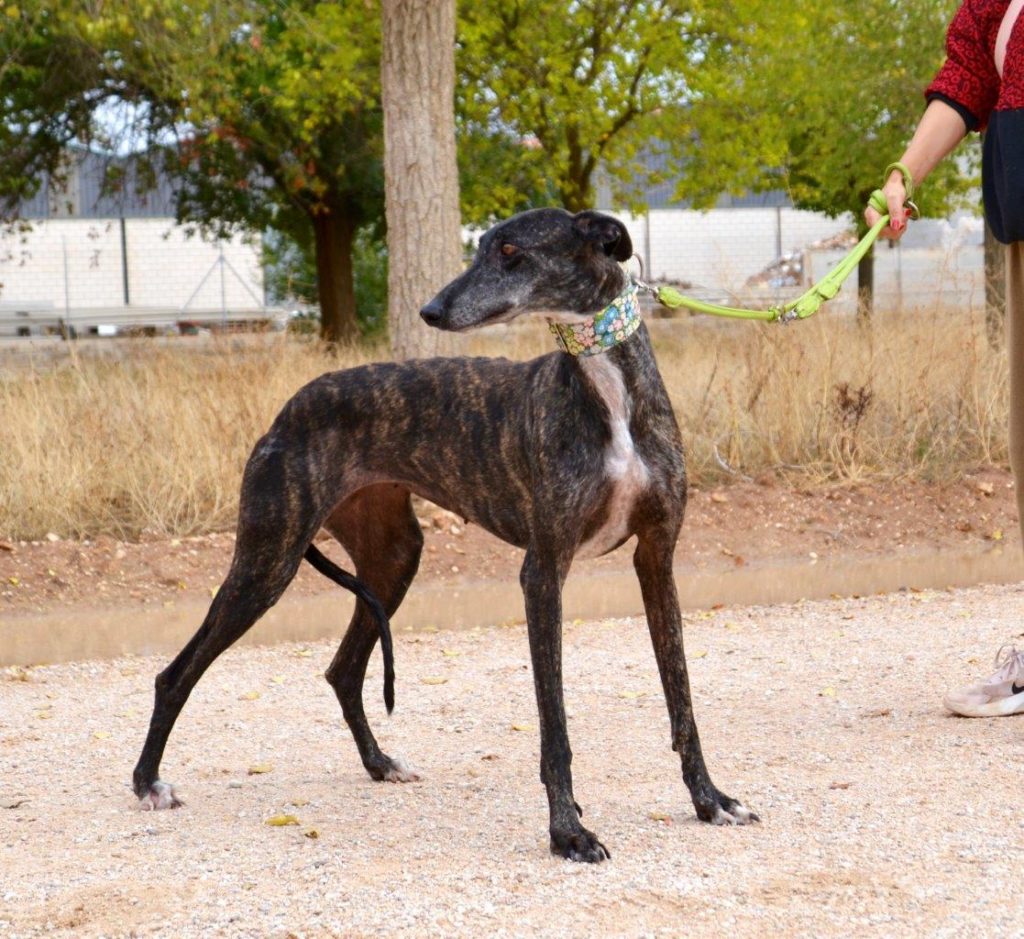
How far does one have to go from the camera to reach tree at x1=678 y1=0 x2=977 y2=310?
16.4 metres

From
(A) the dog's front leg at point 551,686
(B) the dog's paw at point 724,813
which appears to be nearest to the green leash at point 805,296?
(A) the dog's front leg at point 551,686

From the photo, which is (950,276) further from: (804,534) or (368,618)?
(368,618)

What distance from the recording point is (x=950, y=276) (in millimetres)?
10117

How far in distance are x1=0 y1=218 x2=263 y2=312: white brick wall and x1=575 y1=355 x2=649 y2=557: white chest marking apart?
33.4 m

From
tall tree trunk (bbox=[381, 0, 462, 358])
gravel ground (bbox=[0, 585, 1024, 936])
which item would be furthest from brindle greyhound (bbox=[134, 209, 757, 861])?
tall tree trunk (bbox=[381, 0, 462, 358])

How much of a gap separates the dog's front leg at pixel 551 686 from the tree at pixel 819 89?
42.6 feet

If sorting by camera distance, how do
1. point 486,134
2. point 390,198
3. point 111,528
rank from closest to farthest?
point 111,528 → point 390,198 → point 486,134

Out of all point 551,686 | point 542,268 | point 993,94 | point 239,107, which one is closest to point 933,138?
point 993,94

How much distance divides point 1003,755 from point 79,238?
121 ft

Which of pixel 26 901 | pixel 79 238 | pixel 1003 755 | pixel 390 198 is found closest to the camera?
pixel 26 901

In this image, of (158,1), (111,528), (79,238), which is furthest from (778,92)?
(79,238)

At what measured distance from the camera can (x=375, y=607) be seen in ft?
15.8

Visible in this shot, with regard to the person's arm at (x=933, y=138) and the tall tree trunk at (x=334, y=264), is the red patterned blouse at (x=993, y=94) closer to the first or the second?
the person's arm at (x=933, y=138)

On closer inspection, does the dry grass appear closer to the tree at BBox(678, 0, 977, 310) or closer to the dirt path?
the dirt path
